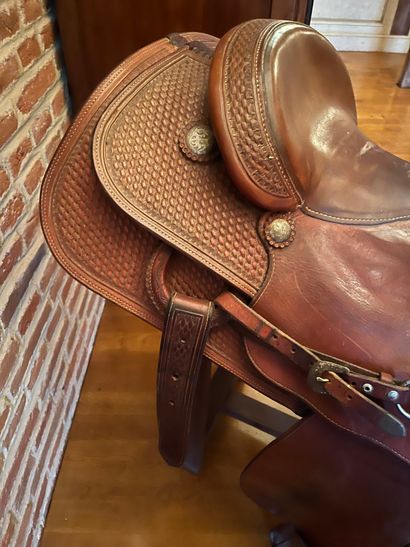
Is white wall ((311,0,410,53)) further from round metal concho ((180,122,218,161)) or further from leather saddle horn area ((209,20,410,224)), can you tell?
round metal concho ((180,122,218,161))

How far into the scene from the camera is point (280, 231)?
54 centimetres

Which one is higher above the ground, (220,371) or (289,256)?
(289,256)

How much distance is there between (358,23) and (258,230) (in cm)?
362

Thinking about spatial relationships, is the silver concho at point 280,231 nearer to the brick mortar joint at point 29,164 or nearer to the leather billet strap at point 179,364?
the leather billet strap at point 179,364

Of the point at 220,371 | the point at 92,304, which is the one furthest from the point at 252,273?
the point at 92,304

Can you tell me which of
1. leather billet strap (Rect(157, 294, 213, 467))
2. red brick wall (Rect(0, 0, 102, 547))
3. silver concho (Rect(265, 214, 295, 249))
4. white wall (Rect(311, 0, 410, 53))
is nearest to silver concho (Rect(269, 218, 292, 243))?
silver concho (Rect(265, 214, 295, 249))

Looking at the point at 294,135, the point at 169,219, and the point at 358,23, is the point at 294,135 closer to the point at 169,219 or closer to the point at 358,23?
the point at 169,219

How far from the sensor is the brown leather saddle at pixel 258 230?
0.52 meters

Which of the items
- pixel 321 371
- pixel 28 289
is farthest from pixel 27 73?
pixel 321 371

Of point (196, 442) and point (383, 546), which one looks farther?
point (196, 442)

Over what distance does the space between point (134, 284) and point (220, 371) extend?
19.4 inches

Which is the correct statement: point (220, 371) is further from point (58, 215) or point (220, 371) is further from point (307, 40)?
point (307, 40)

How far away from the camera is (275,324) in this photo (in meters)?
0.54

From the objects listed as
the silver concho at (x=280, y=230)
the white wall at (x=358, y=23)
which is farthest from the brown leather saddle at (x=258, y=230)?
the white wall at (x=358, y=23)
